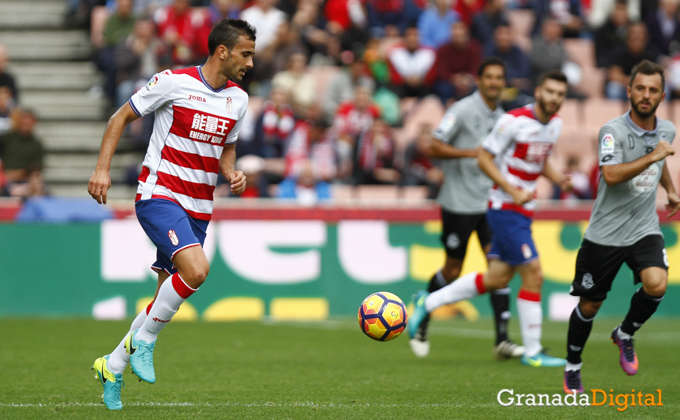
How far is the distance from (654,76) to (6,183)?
10299 millimetres

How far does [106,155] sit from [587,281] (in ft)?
11.0

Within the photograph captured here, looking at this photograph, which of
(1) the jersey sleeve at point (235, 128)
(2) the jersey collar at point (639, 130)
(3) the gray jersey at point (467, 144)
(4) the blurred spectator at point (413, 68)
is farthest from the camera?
(4) the blurred spectator at point (413, 68)

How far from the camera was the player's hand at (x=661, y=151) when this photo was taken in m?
5.88

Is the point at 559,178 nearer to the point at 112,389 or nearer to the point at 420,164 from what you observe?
the point at 112,389

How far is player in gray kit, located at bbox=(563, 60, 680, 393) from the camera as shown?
6.20 meters

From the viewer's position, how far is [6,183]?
13.6 m

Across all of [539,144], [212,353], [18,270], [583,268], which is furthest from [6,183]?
[583,268]

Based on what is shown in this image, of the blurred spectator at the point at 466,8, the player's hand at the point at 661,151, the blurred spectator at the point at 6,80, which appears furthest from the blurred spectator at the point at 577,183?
the blurred spectator at the point at 6,80

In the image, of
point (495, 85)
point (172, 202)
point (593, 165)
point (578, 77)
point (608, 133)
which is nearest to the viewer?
point (172, 202)

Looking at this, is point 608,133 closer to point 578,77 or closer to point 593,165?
point 593,165

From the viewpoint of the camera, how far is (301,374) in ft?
24.5

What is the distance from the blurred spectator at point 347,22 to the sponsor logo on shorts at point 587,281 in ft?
36.5

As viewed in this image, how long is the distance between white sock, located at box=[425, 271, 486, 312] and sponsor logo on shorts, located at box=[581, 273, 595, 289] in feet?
6.68

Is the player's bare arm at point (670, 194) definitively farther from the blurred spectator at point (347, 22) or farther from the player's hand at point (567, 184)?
the blurred spectator at point (347, 22)
